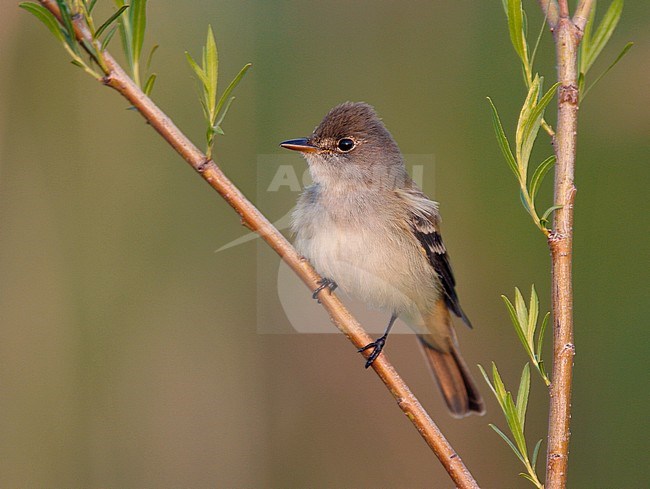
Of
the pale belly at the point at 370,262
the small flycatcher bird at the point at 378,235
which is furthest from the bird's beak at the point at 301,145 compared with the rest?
the pale belly at the point at 370,262

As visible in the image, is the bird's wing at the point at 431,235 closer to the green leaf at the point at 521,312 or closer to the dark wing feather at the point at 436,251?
the dark wing feather at the point at 436,251

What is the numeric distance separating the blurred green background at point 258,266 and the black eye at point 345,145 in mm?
940

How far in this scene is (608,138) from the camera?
470cm

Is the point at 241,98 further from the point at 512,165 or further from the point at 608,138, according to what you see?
the point at 512,165

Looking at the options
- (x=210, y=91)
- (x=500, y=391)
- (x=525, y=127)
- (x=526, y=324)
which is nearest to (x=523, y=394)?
(x=500, y=391)

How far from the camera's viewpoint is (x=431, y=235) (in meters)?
4.28

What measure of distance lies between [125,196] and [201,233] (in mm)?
567

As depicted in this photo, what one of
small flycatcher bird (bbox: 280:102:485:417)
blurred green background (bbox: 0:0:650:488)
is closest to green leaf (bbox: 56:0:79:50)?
small flycatcher bird (bbox: 280:102:485:417)

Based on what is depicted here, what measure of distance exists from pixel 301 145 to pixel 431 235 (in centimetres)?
91

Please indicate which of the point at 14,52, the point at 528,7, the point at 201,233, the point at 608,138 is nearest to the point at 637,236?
the point at 608,138

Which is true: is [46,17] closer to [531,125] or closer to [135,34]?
[135,34]

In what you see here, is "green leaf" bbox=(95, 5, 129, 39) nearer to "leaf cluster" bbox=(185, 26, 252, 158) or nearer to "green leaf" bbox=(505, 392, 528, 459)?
"leaf cluster" bbox=(185, 26, 252, 158)

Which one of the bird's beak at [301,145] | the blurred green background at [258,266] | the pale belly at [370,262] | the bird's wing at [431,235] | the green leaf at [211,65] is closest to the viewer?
the green leaf at [211,65]

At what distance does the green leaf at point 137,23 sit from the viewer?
1.76 metres
